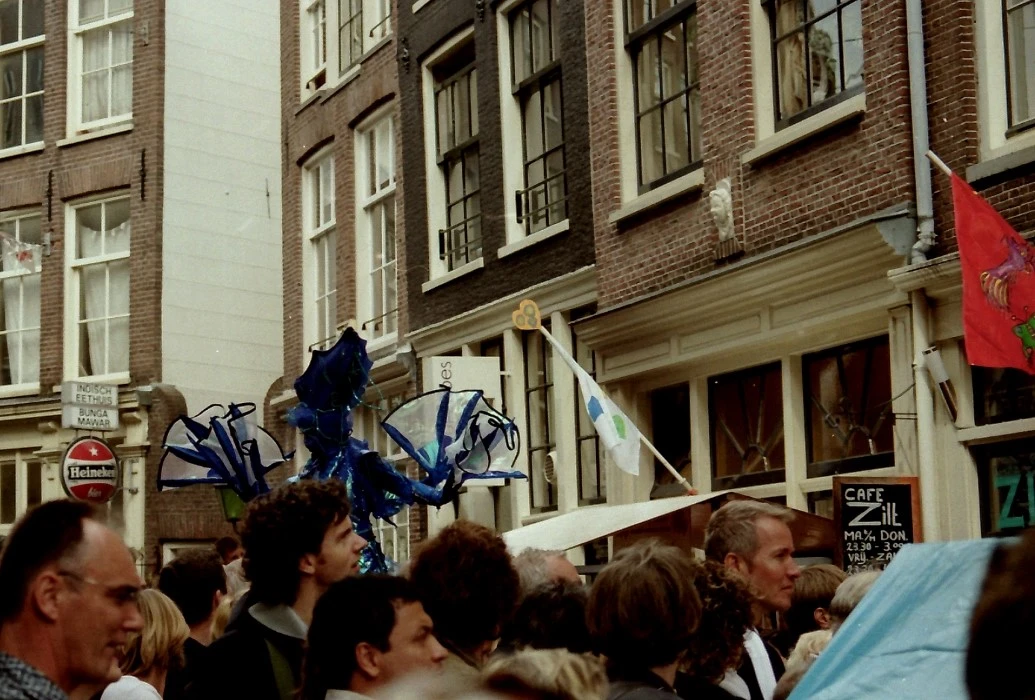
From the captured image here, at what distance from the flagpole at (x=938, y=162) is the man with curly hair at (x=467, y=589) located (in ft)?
15.7

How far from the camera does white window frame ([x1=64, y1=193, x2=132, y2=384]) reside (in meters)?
21.1

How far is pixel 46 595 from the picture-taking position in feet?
8.41

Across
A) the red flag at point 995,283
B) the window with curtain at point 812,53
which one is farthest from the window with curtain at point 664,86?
the red flag at point 995,283

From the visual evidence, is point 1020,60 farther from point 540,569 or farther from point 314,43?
point 314,43

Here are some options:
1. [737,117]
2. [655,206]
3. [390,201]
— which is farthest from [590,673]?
[390,201]

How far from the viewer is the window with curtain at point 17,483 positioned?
2114 cm

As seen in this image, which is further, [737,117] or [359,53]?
[359,53]

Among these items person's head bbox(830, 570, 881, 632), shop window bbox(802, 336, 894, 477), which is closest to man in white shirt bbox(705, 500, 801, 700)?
person's head bbox(830, 570, 881, 632)

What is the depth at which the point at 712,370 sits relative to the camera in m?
11.2

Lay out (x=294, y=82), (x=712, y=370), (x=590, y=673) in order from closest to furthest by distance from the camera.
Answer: (x=590, y=673), (x=712, y=370), (x=294, y=82)

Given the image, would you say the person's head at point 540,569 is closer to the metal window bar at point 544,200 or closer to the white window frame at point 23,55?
the metal window bar at point 544,200

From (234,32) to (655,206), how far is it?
1251 cm

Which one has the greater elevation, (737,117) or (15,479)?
(737,117)

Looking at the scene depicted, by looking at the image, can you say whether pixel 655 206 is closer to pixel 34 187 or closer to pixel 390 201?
pixel 390 201
